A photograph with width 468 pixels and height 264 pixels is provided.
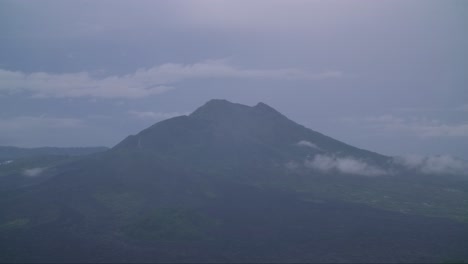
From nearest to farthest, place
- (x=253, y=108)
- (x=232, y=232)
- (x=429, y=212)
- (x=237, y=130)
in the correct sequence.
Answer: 1. (x=232, y=232)
2. (x=429, y=212)
3. (x=237, y=130)
4. (x=253, y=108)

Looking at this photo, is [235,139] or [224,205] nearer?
[224,205]

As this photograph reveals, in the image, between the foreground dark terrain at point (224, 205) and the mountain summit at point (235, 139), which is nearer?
the foreground dark terrain at point (224, 205)

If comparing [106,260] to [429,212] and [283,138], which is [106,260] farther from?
[283,138]

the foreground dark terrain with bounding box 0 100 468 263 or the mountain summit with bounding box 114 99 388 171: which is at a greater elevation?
the mountain summit with bounding box 114 99 388 171

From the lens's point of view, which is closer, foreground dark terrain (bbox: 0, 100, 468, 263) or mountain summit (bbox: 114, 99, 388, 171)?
foreground dark terrain (bbox: 0, 100, 468, 263)

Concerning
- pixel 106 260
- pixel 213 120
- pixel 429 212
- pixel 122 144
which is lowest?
pixel 106 260

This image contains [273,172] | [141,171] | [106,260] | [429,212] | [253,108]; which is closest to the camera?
[106,260]

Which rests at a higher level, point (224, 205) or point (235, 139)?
point (235, 139)

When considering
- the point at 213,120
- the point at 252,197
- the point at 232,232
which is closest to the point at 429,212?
the point at 252,197
